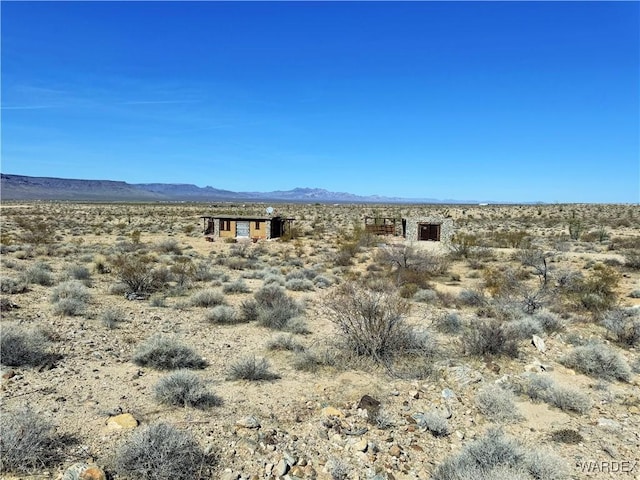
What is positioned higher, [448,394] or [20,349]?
[20,349]

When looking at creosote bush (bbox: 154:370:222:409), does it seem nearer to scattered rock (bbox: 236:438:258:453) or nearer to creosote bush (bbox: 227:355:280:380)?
creosote bush (bbox: 227:355:280:380)

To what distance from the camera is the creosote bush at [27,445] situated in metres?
4.73

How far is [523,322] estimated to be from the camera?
10797 millimetres

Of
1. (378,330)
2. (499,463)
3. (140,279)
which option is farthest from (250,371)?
(140,279)

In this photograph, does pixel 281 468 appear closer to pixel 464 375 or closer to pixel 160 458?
pixel 160 458

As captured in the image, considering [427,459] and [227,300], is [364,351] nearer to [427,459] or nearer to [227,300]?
[427,459]

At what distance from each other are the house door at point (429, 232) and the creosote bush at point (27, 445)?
81.7 feet

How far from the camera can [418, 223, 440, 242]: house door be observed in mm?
28109

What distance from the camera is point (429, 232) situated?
28422 mm

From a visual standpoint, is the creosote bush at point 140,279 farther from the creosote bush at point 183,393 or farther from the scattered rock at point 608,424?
the scattered rock at point 608,424

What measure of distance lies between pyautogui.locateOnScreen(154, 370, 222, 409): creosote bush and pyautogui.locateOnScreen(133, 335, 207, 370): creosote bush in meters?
1.32

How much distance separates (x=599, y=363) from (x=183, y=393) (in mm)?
7451

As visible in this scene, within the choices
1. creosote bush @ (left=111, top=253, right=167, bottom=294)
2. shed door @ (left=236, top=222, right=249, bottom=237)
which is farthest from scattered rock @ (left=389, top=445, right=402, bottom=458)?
shed door @ (left=236, top=222, right=249, bottom=237)

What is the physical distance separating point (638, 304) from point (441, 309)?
20.7 feet
